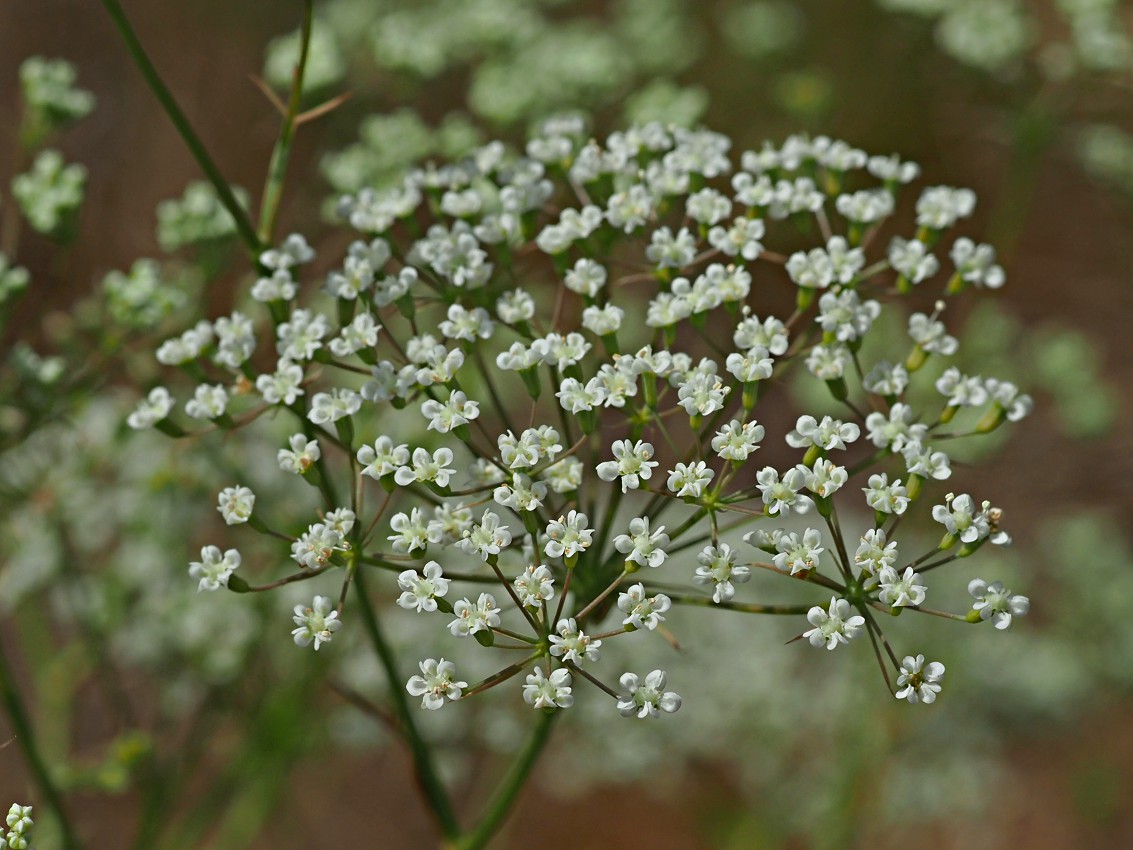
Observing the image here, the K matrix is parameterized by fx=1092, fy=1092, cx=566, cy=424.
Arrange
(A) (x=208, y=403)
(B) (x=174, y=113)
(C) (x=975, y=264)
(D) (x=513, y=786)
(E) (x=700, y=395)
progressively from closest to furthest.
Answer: (E) (x=700, y=395), (B) (x=174, y=113), (A) (x=208, y=403), (D) (x=513, y=786), (C) (x=975, y=264)

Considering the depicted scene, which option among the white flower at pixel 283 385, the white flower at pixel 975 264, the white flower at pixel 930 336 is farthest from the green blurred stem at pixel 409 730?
the white flower at pixel 975 264

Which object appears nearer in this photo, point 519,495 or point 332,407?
point 519,495

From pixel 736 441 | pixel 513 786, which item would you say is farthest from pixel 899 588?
pixel 513 786

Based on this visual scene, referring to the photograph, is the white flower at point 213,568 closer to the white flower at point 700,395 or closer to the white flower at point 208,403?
the white flower at point 208,403

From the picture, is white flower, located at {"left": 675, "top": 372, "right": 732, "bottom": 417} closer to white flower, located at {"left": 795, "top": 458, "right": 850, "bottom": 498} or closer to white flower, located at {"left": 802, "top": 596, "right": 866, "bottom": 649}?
white flower, located at {"left": 795, "top": 458, "right": 850, "bottom": 498}

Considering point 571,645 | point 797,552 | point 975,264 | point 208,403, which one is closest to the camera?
point 571,645

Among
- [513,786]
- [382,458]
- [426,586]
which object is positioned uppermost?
[382,458]

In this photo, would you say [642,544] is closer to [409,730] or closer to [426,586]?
[426,586]

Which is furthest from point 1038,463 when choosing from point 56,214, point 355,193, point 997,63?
point 56,214
